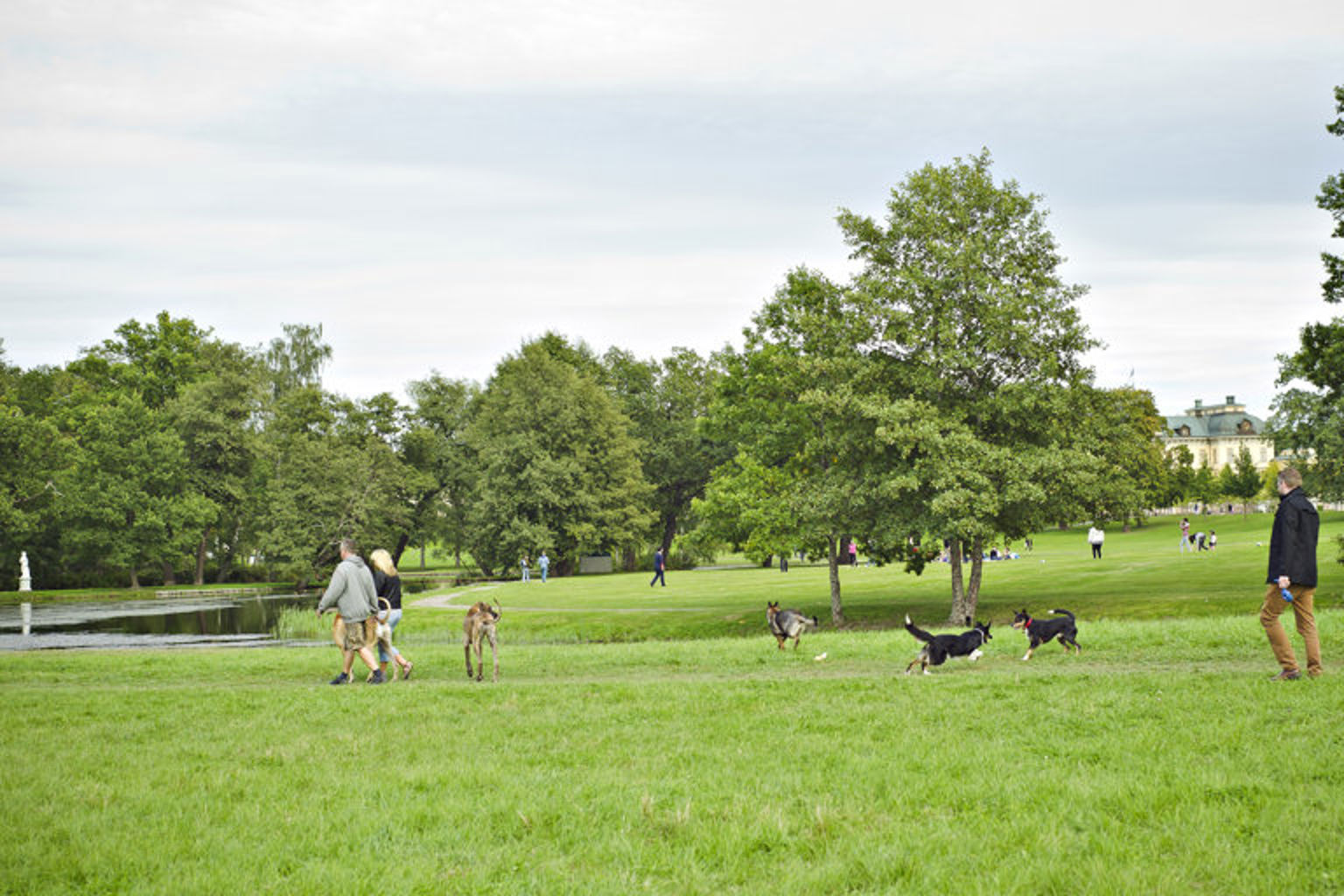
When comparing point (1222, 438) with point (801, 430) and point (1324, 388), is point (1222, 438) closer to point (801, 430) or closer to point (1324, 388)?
point (1324, 388)

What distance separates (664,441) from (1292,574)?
7374 centimetres

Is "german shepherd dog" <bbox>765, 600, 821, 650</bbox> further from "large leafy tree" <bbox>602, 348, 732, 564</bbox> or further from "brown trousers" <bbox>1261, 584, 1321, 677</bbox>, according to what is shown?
"large leafy tree" <bbox>602, 348, 732, 564</bbox>

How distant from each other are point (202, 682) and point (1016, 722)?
1409 centimetres

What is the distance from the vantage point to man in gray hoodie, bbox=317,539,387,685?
633 inches

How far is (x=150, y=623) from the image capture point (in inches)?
1857

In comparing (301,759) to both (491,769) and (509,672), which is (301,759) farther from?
(509,672)

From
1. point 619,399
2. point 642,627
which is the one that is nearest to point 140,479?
point 619,399

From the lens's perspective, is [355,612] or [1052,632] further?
[1052,632]

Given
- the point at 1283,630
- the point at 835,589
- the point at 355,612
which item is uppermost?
the point at 355,612

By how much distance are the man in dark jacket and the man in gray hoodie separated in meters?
12.3

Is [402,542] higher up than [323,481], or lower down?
lower down

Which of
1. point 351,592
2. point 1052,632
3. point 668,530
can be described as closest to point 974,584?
point 1052,632

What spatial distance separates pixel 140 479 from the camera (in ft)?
249

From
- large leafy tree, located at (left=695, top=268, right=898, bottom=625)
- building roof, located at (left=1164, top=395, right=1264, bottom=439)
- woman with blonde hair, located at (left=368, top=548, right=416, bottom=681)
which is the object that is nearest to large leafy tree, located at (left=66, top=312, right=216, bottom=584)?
Answer: large leafy tree, located at (left=695, top=268, right=898, bottom=625)
